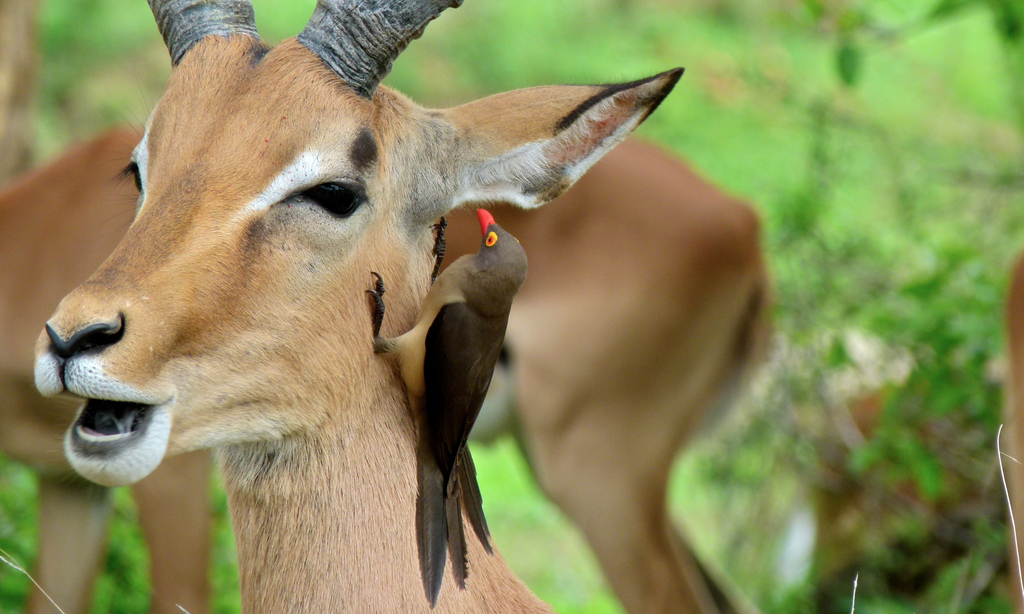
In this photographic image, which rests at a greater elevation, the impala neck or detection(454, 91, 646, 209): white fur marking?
detection(454, 91, 646, 209): white fur marking

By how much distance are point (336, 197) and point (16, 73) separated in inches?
152

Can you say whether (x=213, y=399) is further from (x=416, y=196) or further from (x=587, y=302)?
(x=587, y=302)

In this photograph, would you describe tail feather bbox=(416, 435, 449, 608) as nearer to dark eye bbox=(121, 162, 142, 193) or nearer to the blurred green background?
dark eye bbox=(121, 162, 142, 193)

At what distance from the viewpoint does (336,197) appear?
92.9 inches

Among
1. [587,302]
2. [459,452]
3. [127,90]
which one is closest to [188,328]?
[459,452]

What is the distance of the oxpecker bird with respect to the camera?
2.29 metres

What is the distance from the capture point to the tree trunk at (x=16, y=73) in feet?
17.8

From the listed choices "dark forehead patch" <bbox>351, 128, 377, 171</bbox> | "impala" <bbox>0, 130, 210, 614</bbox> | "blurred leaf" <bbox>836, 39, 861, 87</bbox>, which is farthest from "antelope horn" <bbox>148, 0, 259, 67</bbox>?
"blurred leaf" <bbox>836, 39, 861, 87</bbox>

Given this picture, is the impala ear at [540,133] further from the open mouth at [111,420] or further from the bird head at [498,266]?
the open mouth at [111,420]

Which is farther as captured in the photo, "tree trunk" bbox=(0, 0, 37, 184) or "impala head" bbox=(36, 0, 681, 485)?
"tree trunk" bbox=(0, 0, 37, 184)

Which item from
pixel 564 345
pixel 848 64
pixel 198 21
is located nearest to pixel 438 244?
pixel 198 21

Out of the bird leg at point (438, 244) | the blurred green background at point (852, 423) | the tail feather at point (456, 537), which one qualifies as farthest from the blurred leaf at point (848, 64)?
the tail feather at point (456, 537)

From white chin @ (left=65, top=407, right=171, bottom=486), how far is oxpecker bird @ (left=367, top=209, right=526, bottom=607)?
513 millimetres

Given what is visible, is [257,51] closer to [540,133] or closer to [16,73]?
[540,133]
